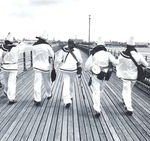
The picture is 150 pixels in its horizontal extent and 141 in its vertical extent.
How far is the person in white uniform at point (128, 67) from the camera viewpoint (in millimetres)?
7617

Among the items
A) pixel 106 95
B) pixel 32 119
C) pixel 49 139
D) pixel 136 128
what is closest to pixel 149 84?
pixel 106 95

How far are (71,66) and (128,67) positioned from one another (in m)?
1.56

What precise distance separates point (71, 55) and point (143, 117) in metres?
2.54

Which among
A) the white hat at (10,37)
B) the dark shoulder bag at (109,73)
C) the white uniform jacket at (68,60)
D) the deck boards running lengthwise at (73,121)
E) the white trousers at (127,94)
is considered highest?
the white hat at (10,37)

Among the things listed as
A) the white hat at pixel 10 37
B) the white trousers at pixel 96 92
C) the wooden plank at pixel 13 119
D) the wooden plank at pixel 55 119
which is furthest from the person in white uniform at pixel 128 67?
the white hat at pixel 10 37

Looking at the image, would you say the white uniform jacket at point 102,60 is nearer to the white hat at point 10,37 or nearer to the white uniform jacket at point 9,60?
the white uniform jacket at point 9,60

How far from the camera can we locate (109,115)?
7.58 m

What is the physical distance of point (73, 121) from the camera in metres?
6.88

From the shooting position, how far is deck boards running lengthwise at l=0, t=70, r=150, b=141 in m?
5.84

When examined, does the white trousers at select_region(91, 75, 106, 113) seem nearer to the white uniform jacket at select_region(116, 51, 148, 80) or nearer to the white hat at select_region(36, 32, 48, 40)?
the white uniform jacket at select_region(116, 51, 148, 80)

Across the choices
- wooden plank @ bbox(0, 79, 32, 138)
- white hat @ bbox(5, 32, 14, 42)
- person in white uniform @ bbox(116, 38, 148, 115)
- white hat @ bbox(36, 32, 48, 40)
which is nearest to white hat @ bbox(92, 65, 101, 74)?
person in white uniform @ bbox(116, 38, 148, 115)

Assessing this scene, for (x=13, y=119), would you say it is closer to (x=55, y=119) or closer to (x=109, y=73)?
(x=55, y=119)

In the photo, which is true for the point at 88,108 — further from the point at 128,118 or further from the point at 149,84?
the point at 149,84

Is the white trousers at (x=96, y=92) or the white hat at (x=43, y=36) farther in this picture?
the white hat at (x=43, y=36)
